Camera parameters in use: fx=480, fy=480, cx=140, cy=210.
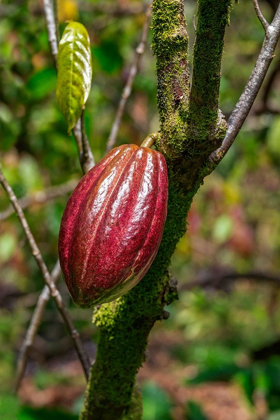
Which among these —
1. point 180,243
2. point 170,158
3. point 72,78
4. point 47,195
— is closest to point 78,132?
point 72,78

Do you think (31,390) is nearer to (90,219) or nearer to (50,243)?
(50,243)

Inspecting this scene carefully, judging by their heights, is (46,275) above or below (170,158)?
below

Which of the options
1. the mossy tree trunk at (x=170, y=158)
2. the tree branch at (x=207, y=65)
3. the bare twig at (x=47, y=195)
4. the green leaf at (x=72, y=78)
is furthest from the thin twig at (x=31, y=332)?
the bare twig at (x=47, y=195)

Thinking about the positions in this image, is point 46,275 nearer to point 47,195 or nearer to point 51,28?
point 51,28

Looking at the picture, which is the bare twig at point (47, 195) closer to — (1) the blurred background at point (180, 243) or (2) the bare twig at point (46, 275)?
(1) the blurred background at point (180, 243)

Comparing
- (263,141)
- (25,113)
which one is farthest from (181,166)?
(263,141)

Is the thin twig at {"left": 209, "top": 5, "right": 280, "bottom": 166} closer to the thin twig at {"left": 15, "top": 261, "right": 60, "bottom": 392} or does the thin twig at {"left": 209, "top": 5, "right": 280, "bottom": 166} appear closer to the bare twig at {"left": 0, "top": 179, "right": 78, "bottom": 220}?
the thin twig at {"left": 15, "top": 261, "right": 60, "bottom": 392}
